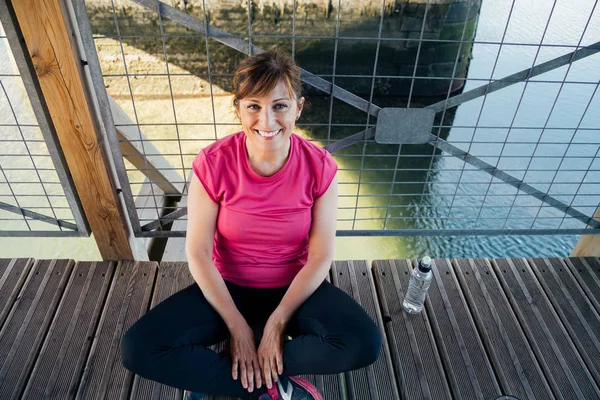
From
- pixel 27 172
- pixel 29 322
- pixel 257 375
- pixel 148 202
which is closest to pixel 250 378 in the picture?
pixel 257 375

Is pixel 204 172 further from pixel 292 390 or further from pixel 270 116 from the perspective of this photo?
pixel 292 390

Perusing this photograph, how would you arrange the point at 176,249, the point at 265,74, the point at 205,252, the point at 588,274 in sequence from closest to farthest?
the point at 265,74 < the point at 205,252 < the point at 588,274 < the point at 176,249

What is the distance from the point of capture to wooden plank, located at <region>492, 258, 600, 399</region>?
1540 millimetres

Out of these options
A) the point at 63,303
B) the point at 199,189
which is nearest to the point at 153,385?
the point at 63,303

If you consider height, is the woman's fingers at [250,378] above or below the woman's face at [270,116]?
below

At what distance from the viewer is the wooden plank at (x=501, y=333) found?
1528 millimetres

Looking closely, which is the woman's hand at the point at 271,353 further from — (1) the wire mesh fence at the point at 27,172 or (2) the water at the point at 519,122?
(2) the water at the point at 519,122

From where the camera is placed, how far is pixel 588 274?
202cm

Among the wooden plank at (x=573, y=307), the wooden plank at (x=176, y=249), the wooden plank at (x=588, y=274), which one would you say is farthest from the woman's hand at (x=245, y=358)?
the wooden plank at (x=176, y=249)

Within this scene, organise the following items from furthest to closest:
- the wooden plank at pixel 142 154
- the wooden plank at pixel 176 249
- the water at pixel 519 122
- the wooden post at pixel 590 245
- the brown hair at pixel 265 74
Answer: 1. the water at pixel 519 122
2. the wooden plank at pixel 176 249
3. the wooden post at pixel 590 245
4. the wooden plank at pixel 142 154
5. the brown hair at pixel 265 74

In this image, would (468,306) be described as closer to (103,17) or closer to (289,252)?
(289,252)

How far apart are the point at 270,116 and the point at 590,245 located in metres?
1.86

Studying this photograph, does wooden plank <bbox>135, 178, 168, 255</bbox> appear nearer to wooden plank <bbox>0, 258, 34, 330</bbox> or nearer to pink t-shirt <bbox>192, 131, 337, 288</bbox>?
wooden plank <bbox>0, 258, 34, 330</bbox>

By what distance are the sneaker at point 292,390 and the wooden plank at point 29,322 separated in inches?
34.3
